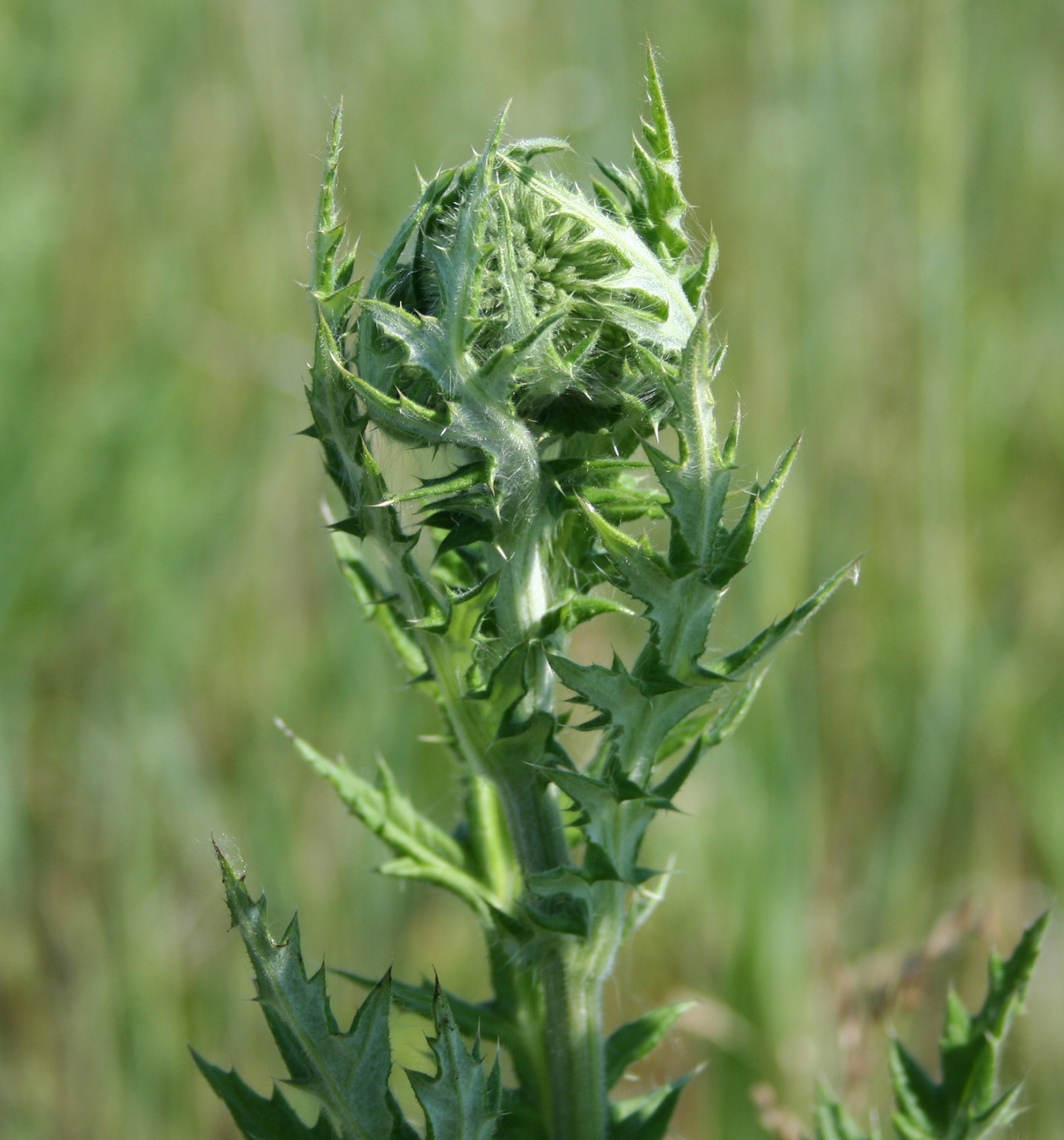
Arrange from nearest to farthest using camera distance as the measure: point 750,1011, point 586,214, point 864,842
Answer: point 586,214, point 750,1011, point 864,842

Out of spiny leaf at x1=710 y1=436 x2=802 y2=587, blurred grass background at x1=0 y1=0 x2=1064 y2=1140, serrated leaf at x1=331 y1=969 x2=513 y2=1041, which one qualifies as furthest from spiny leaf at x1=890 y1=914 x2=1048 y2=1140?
blurred grass background at x1=0 y1=0 x2=1064 y2=1140

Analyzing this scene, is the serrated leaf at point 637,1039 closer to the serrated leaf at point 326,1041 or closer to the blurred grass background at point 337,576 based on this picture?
the serrated leaf at point 326,1041

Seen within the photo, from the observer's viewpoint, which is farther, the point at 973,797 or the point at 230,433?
the point at 230,433

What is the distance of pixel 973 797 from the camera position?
11.6 feet

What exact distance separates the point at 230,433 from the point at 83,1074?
2190 mm

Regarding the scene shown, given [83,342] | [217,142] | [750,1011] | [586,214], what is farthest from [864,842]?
[217,142]

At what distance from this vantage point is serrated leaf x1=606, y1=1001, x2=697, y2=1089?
4.67 ft

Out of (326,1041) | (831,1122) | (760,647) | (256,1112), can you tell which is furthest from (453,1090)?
(831,1122)

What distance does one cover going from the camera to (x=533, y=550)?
4.11 feet

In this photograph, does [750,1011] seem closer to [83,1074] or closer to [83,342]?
[83,1074]

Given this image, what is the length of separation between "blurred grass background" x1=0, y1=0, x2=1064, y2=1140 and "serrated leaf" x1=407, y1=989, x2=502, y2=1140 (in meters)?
1.37

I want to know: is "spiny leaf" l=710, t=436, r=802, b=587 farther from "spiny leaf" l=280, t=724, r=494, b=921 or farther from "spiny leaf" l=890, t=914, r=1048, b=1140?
"spiny leaf" l=890, t=914, r=1048, b=1140

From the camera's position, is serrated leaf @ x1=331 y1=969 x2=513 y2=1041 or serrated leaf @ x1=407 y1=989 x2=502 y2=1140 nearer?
serrated leaf @ x1=407 y1=989 x2=502 y2=1140

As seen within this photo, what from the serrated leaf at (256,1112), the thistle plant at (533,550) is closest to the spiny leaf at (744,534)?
the thistle plant at (533,550)
